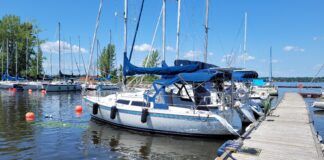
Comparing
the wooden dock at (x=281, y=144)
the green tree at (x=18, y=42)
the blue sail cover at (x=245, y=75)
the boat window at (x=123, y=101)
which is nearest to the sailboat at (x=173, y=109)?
the boat window at (x=123, y=101)

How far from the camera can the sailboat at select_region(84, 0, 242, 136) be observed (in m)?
14.2

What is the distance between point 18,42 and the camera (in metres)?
74.2

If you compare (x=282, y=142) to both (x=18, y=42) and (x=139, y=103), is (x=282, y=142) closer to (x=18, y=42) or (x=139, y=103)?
(x=139, y=103)

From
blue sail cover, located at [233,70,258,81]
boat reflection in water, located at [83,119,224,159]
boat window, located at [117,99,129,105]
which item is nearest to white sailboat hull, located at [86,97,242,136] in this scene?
boat reflection in water, located at [83,119,224,159]

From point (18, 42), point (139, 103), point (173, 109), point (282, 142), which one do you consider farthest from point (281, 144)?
point (18, 42)

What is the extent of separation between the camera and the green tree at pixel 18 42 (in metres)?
71.8

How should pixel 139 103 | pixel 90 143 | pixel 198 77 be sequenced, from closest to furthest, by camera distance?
pixel 90 143 → pixel 198 77 → pixel 139 103

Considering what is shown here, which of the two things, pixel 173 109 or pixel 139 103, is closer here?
pixel 173 109

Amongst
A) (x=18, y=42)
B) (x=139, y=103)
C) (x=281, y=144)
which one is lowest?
(x=281, y=144)

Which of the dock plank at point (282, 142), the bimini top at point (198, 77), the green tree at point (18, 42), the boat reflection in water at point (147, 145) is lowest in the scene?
the boat reflection in water at point (147, 145)

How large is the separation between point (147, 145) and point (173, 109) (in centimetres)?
237

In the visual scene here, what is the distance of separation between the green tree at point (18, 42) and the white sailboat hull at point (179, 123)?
61.4 meters

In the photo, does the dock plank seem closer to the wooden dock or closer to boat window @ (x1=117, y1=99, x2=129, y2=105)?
the wooden dock

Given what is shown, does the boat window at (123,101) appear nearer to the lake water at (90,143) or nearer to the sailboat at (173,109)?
the sailboat at (173,109)
